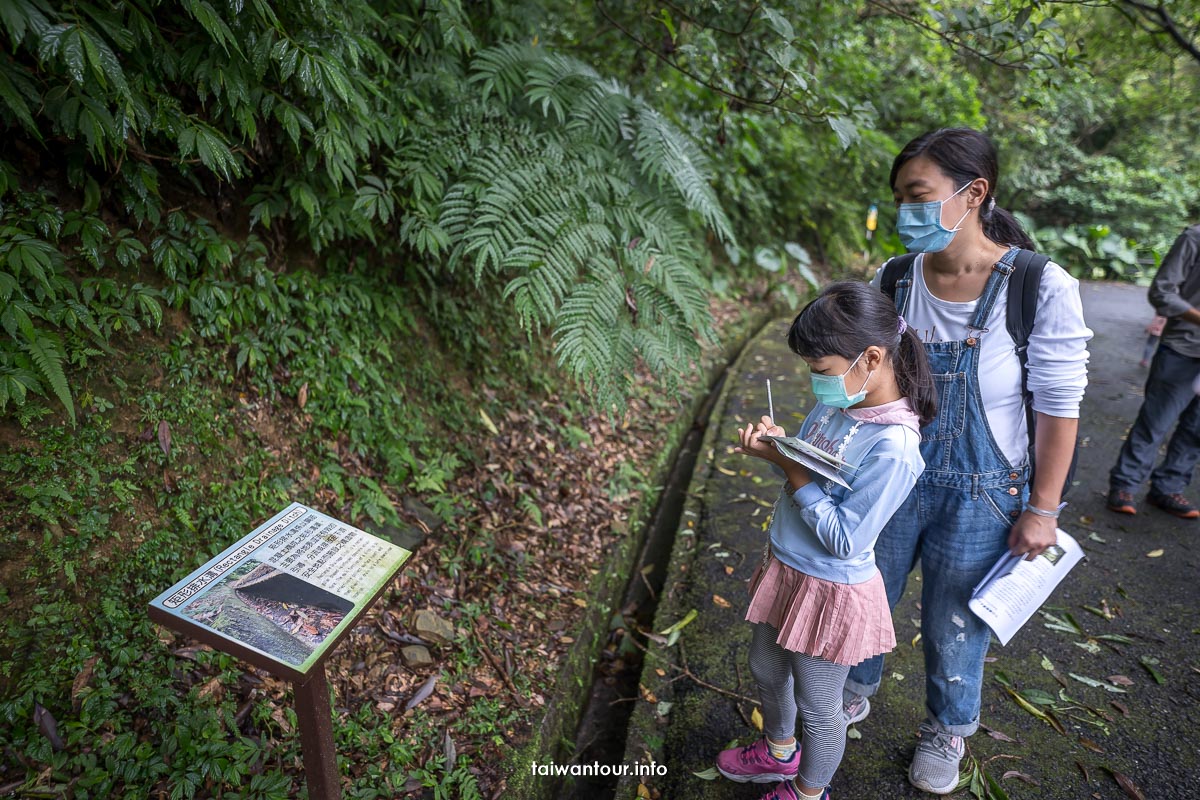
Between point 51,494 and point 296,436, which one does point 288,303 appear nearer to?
point 296,436

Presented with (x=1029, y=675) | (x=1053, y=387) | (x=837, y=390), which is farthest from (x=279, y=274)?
(x=1029, y=675)

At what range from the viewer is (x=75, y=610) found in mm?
2227

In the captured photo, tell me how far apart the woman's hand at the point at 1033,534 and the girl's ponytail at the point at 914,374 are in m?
0.48

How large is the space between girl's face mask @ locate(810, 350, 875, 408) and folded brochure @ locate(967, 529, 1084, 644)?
2.46ft

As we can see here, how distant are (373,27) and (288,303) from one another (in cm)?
138

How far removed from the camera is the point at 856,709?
8.41ft

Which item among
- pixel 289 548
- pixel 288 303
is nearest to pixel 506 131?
pixel 288 303

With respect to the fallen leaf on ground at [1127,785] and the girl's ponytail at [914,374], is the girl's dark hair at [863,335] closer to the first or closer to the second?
the girl's ponytail at [914,374]

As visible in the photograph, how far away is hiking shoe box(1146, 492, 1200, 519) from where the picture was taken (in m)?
4.30

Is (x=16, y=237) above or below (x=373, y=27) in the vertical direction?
below

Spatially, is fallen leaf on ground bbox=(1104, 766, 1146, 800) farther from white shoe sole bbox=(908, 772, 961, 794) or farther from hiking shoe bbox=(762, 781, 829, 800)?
hiking shoe bbox=(762, 781, 829, 800)

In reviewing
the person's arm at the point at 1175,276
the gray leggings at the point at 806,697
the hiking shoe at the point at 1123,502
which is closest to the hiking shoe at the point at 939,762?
the gray leggings at the point at 806,697

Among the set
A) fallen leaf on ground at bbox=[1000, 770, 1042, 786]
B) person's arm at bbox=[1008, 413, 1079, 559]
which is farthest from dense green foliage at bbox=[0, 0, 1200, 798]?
fallen leaf on ground at bbox=[1000, 770, 1042, 786]

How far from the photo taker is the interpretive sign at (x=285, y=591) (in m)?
1.46
